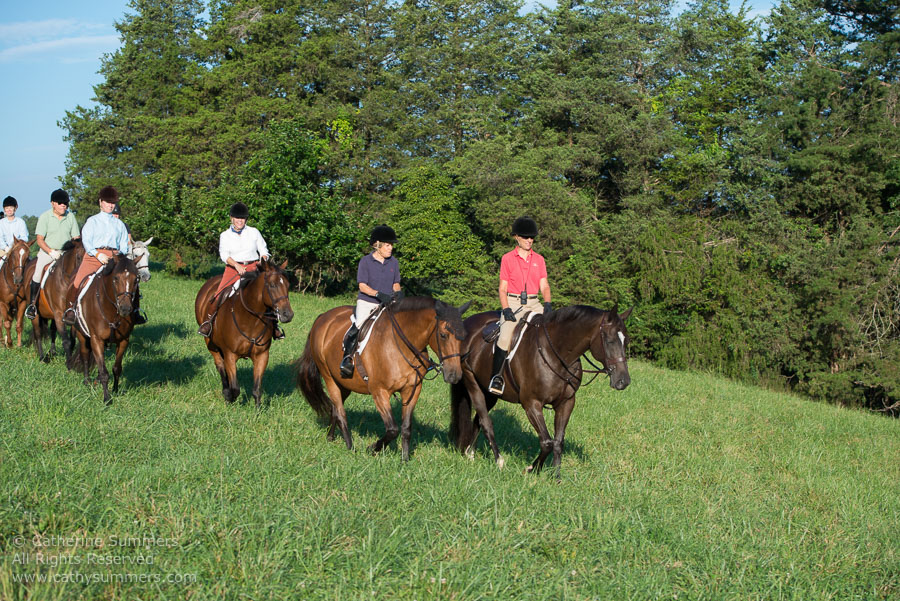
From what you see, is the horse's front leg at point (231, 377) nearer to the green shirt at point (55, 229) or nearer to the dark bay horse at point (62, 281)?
the dark bay horse at point (62, 281)

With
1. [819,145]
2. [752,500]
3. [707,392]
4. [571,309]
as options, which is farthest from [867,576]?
[819,145]

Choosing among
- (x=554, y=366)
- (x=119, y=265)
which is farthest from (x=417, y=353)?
(x=119, y=265)

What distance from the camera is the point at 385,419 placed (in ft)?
27.4

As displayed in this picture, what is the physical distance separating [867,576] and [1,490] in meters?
7.25

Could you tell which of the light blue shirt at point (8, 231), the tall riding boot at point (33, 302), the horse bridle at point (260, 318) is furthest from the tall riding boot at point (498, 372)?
the light blue shirt at point (8, 231)

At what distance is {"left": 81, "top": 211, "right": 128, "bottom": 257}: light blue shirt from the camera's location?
10.5 meters

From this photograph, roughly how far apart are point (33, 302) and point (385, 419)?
8.70m

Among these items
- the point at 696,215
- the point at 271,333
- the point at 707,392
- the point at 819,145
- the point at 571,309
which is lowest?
the point at 707,392

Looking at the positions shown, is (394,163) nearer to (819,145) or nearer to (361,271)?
(819,145)

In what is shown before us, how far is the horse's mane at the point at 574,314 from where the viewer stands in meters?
8.25

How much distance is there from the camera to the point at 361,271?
29.9 ft

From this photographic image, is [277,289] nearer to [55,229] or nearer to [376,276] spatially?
[376,276]

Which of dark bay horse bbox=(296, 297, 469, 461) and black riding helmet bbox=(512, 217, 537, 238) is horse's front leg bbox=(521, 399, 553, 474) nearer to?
dark bay horse bbox=(296, 297, 469, 461)

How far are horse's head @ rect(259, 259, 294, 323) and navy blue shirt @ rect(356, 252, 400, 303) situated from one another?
130 centimetres
